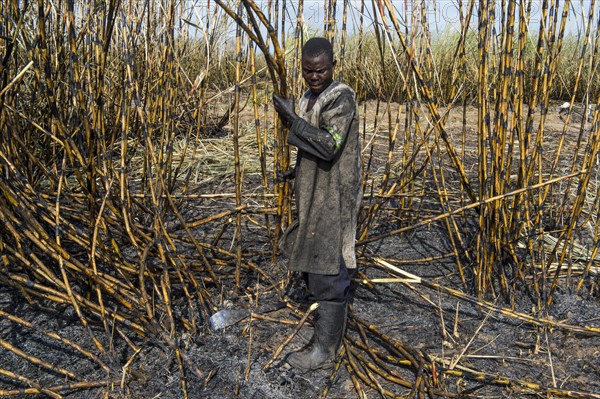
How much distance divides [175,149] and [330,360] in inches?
92.6

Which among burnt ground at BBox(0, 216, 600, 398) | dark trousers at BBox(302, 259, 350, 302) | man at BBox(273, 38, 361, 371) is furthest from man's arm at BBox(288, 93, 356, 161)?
burnt ground at BBox(0, 216, 600, 398)

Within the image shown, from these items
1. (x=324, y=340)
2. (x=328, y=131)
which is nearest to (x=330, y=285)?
(x=324, y=340)

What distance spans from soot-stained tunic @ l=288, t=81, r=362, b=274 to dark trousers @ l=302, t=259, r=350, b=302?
0.04 metres

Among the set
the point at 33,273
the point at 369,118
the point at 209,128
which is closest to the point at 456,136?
the point at 369,118

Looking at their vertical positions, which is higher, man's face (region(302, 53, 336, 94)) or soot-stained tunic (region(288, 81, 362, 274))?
man's face (region(302, 53, 336, 94))

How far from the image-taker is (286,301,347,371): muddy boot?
1.76 metres

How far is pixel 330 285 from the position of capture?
174 centimetres

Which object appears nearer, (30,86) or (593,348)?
(593,348)

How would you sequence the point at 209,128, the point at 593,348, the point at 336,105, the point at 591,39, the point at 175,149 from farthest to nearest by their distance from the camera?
the point at 209,128, the point at 175,149, the point at 591,39, the point at 593,348, the point at 336,105

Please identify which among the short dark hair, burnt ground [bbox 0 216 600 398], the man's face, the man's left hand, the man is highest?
the short dark hair

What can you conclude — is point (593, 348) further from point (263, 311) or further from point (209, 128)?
point (209, 128)

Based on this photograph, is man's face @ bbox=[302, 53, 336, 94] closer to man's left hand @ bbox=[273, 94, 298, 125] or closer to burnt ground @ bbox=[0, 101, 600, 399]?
man's left hand @ bbox=[273, 94, 298, 125]

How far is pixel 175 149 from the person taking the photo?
386 cm

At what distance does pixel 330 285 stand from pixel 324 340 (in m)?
0.16
